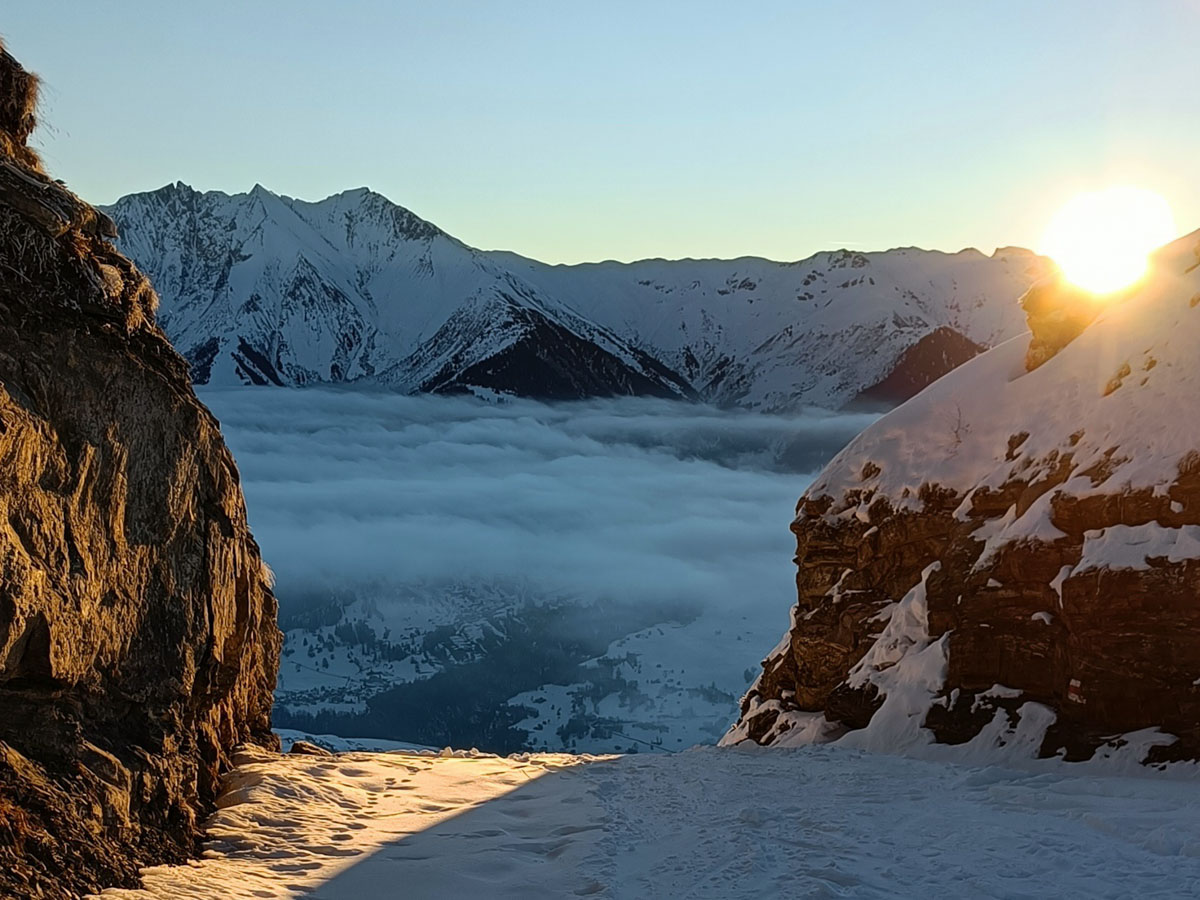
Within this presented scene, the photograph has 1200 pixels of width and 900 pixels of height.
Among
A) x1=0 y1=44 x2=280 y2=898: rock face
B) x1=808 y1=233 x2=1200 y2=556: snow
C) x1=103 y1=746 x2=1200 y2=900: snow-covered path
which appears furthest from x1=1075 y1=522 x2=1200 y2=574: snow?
x1=0 y1=44 x2=280 y2=898: rock face

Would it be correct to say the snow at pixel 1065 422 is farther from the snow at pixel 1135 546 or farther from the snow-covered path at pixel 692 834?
the snow-covered path at pixel 692 834

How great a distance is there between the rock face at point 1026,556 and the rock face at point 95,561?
14.2m

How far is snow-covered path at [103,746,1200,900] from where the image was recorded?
12.5m

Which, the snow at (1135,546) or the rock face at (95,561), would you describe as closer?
the rock face at (95,561)

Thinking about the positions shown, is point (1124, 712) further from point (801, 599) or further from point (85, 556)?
point (85, 556)

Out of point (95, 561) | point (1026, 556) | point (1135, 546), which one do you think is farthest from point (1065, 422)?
point (95, 561)

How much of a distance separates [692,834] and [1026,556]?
33.9ft

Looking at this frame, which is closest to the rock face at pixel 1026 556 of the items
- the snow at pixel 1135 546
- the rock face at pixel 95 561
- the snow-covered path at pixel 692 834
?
the snow at pixel 1135 546

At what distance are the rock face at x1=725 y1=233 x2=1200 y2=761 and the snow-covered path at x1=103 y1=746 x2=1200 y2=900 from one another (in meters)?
2.10

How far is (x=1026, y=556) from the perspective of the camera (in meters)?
21.9

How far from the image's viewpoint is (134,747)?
44.2 ft

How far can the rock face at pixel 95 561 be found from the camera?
11672 mm

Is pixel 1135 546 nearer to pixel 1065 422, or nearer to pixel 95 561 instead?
pixel 1065 422

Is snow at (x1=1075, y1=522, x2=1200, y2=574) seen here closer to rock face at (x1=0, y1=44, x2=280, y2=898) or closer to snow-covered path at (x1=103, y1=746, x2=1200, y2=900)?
snow-covered path at (x1=103, y1=746, x2=1200, y2=900)
